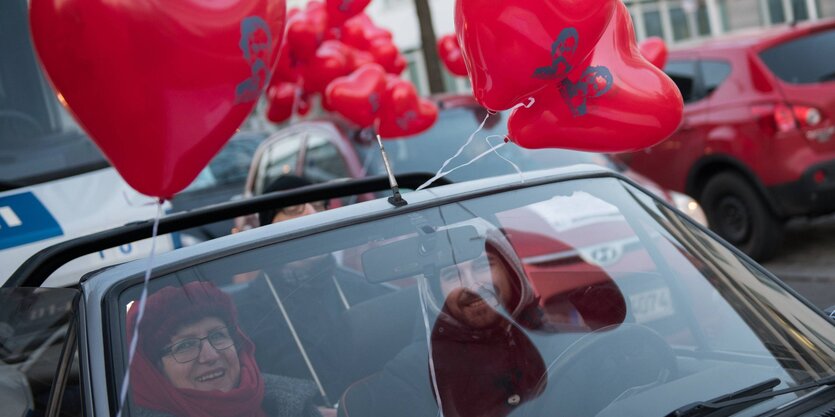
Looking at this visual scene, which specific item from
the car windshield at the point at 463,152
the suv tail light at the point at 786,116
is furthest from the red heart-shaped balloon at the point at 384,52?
the suv tail light at the point at 786,116

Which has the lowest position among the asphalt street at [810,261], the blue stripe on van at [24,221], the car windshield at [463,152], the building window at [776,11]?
Result: the building window at [776,11]

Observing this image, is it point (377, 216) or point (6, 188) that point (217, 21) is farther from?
point (6, 188)

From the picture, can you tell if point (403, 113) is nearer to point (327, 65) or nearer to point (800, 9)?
point (327, 65)

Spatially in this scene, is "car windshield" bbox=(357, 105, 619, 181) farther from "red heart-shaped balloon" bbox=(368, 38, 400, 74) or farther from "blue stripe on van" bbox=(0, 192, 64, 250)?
"blue stripe on van" bbox=(0, 192, 64, 250)

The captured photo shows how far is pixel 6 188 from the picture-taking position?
5613 millimetres

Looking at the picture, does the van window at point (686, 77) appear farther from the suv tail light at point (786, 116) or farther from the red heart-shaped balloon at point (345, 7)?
the red heart-shaped balloon at point (345, 7)

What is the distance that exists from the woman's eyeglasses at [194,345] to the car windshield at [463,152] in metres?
3.90

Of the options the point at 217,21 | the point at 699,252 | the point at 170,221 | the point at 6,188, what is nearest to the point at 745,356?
the point at 699,252

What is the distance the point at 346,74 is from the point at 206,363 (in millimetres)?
5740

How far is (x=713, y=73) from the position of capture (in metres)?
8.54

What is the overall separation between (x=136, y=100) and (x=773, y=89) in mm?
6257

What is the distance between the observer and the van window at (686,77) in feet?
28.7

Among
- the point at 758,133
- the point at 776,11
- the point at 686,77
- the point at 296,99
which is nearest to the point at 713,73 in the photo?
the point at 686,77

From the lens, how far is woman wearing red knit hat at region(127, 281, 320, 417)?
2.37 metres
